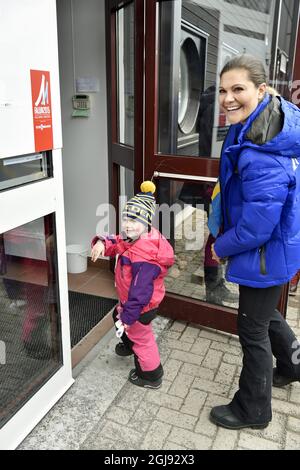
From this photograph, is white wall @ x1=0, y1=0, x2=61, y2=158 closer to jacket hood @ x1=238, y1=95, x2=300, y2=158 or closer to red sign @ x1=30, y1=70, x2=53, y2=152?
red sign @ x1=30, y1=70, x2=53, y2=152

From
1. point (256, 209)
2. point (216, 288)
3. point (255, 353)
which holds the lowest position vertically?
point (216, 288)

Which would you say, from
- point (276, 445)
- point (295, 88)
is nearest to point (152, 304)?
point (276, 445)

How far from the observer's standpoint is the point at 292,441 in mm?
2209

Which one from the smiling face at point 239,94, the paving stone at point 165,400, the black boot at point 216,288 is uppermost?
the smiling face at point 239,94

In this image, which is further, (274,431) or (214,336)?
(214,336)

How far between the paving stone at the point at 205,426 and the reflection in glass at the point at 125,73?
2.22 metres

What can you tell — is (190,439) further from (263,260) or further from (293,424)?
(263,260)

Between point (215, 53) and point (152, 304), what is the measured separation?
5.83ft

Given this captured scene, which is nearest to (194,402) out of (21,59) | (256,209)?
(256,209)

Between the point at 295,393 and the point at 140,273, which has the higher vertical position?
the point at 140,273

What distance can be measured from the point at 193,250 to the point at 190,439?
1.51m

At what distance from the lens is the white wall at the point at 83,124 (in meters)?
3.65

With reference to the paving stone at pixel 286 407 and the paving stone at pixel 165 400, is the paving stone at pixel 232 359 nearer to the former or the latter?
the paving stone at pixel 286 407

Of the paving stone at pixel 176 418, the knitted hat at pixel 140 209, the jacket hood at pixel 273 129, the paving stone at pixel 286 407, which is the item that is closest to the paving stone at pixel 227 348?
the paving stone at pixel 286 407
